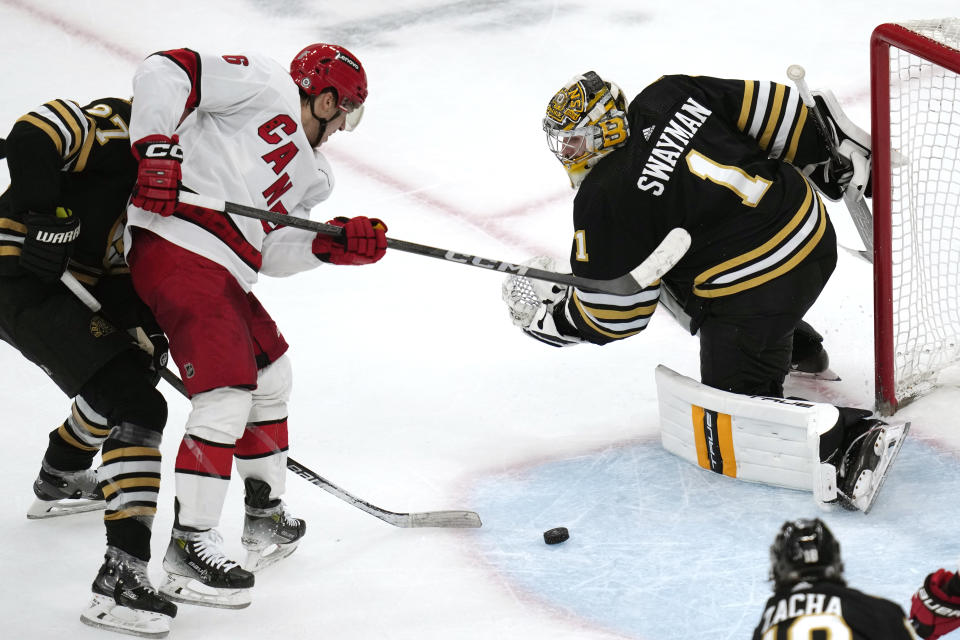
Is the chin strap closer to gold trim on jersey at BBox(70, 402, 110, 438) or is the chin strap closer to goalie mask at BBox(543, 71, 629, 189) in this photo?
goalie mask at BBox(543, 71, 629, 189)

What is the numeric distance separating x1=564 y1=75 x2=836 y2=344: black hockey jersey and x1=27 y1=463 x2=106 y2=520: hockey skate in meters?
1.25

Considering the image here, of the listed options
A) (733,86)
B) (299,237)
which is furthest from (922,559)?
(299,237)

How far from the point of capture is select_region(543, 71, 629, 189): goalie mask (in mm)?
2990

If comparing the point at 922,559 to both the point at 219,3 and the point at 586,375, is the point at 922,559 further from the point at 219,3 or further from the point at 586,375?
the point at 219,3

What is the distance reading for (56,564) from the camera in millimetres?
2895

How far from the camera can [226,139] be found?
269 cm

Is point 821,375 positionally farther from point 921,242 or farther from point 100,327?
point 100,327

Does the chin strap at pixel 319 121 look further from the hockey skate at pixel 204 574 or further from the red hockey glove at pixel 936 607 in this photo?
the red hockey glove at pixel 936 607

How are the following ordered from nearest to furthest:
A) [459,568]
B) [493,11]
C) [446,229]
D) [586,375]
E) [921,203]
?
[459,568] → [921,203] → [586,375] → [446,229] → [493,11]

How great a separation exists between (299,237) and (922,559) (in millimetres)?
1507

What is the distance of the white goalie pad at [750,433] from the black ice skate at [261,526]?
0.97 metres

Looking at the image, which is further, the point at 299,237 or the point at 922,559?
the point at 299,237

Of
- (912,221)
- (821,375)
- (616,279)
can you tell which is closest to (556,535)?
(616,279)

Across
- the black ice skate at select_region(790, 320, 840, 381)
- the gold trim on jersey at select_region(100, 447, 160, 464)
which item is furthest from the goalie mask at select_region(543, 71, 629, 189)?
the gold trim on jersey at select_region(100, 447, 160, 464)
